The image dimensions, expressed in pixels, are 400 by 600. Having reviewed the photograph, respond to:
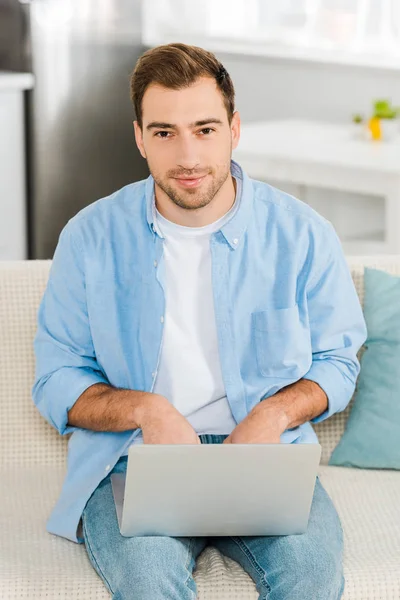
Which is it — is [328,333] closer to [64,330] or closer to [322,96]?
[64,330]

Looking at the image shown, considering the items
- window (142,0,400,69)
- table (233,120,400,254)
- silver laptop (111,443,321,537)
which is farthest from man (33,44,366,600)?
window (142,0,400,69)

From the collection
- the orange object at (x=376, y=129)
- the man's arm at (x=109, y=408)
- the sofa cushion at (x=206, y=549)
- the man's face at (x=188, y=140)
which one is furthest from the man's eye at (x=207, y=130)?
the orange object at (x=376, y=129)

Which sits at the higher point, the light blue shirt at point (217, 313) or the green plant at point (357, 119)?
the light blue shirt at point (217, 313)

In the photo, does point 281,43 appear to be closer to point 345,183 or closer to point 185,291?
point 345,183

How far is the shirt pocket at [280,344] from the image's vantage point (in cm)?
183

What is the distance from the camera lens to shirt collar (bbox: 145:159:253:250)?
1841mm

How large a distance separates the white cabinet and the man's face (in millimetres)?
2462

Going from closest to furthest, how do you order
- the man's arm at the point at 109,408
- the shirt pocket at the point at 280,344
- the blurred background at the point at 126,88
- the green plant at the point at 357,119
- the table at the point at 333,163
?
the man's arm at the point at 109,408, the shirt pocket at the point at 280,344, the table at the point at 333,163, the green plant at the point at 357,119, the blurred background at the point at 126,88

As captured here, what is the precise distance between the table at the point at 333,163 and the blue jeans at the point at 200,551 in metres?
1.71

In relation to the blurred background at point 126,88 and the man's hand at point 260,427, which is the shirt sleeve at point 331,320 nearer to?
the man's hand at point 260,427

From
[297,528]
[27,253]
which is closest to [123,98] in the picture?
[27,253]

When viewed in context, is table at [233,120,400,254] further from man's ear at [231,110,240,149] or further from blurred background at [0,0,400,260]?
man's ear at [231,110,240,149]

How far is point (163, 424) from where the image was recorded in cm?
168

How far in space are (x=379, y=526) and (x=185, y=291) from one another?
1.70 ft
